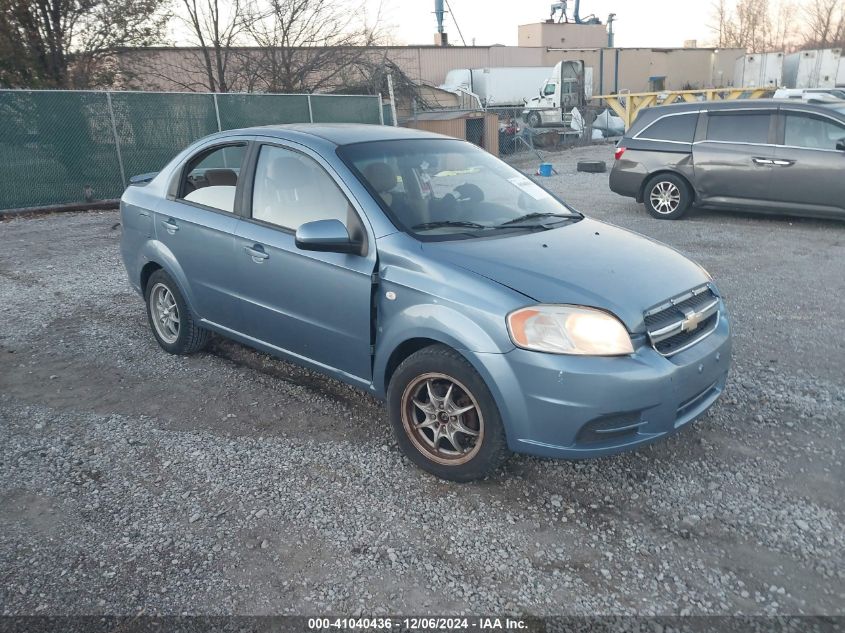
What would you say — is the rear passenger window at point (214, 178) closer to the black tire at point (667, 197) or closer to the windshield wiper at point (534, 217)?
the windshield wiper at point (534, 217)

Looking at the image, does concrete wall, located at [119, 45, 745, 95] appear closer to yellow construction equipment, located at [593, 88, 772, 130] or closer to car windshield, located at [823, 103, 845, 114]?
yellow construction equipment, located at [593, 88, 772, 130]

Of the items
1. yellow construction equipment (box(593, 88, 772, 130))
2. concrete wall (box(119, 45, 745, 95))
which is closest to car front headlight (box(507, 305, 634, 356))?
yellow construction equipment (box(593, 88, 772, 130))

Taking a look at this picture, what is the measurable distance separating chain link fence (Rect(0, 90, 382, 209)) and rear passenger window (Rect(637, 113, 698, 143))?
345 inches

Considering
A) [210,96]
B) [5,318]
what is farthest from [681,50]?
[5,318]

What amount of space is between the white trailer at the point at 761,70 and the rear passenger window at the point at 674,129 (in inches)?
1319

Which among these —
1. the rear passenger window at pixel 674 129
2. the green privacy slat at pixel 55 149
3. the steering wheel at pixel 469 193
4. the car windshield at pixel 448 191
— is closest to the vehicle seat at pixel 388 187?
the car windshield at pixel 448 191

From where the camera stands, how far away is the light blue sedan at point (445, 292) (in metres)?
2.91

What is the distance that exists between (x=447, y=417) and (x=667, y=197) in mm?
7983

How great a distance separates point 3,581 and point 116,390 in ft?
6.36

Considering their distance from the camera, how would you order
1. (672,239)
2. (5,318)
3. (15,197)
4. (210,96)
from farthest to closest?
(210,96)
(15,197)
(672,239)
(5,318)

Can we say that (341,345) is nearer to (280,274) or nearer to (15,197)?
(280,274)

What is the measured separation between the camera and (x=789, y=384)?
4.31 meters

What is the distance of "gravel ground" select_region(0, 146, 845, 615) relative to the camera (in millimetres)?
2570

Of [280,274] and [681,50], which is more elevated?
[681,50]
